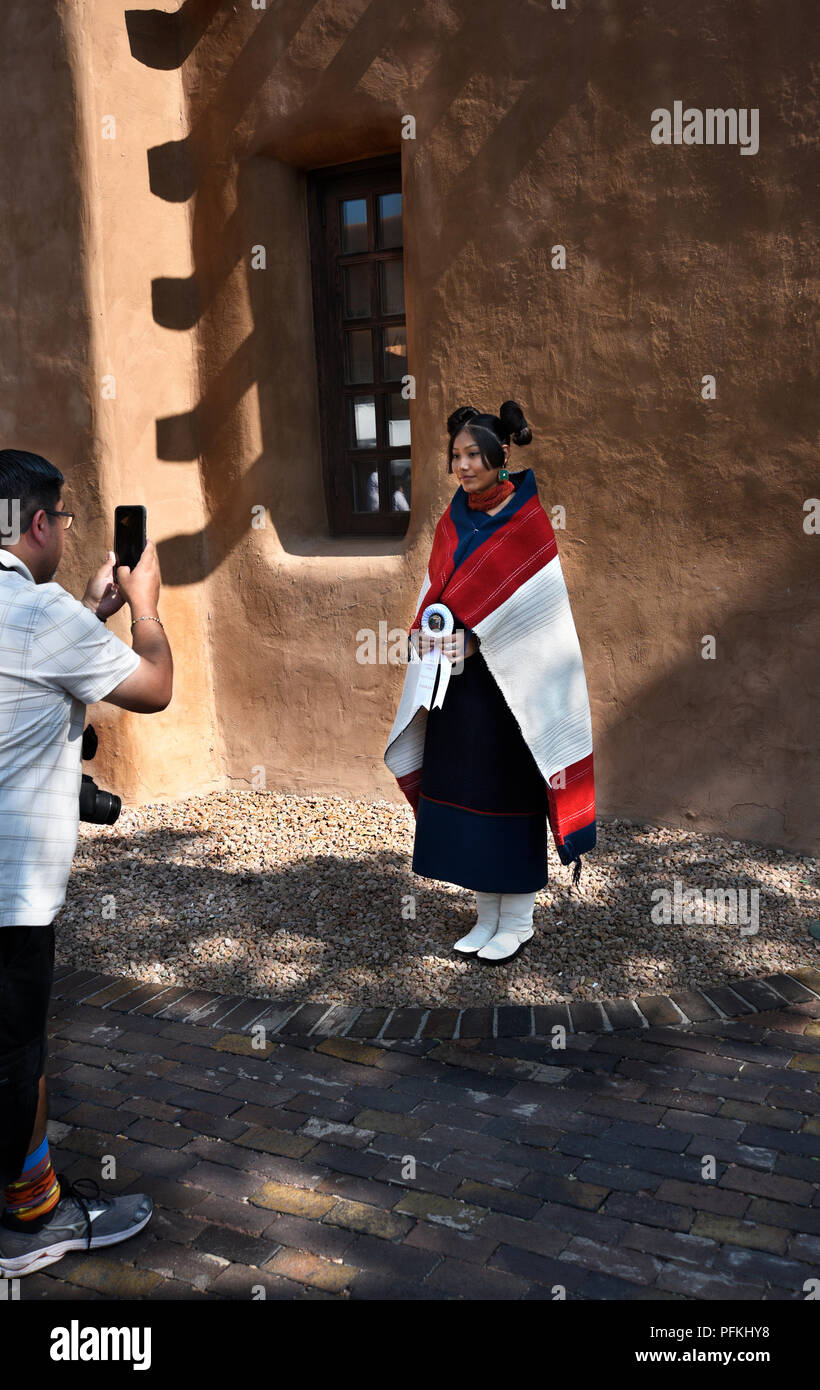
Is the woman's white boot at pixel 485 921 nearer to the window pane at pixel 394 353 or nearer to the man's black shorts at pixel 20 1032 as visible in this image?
the man's black shorts at pixel 20 1032

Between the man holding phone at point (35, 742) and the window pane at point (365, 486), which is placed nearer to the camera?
the man holding phone at point (35, 742)

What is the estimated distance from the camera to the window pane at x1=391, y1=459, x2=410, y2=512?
21.3 ft

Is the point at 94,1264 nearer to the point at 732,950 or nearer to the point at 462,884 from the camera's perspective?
the point at 462,884

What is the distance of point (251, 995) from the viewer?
437 centimetres

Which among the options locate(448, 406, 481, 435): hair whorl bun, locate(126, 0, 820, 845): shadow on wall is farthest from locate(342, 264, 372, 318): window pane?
locate(448, 406, 481, 435): hair whorl bun

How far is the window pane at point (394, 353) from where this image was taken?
6.34 meters

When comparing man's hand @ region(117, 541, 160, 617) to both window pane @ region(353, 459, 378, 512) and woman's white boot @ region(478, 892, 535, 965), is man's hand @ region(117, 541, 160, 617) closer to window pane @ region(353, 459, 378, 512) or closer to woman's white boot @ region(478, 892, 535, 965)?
woman's white boot @ region(478, 892, 535, 965)

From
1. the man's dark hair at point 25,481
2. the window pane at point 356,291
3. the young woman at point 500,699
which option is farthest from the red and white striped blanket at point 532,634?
the window pane at point 356,291

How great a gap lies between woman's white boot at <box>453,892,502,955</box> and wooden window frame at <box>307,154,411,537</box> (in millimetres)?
2665

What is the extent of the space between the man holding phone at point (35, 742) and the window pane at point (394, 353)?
12.7 feet

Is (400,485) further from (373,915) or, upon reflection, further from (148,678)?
(148,678)

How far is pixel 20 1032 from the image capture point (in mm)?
2646

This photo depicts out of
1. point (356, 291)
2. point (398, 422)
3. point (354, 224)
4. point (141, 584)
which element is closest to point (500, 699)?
point (141, 584)

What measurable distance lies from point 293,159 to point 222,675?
2890mm
